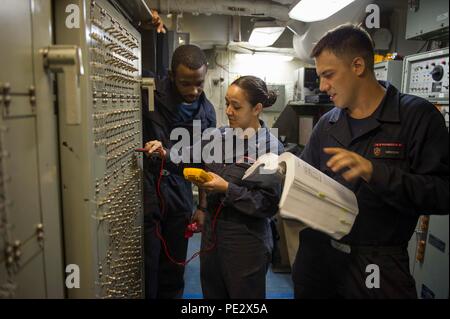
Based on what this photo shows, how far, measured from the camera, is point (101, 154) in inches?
38.3

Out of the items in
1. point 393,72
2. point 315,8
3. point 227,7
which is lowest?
point 393,72

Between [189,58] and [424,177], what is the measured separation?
1217mm

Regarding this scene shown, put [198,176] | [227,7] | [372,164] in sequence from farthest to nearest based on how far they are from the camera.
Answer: [227,7]
[198,176]
[372,164]

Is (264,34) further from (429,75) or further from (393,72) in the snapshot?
(429,75)

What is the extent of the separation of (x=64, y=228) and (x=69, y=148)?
0.73 feet

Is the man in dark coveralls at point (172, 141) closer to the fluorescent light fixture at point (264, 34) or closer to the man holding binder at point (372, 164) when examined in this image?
the man holding binder at point (372, 164)

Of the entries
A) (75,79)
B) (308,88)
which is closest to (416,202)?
(75,79)

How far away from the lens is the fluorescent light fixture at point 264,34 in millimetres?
2957

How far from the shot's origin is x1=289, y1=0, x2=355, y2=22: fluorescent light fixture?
6.07 ft

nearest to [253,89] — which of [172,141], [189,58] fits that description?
[189,58]

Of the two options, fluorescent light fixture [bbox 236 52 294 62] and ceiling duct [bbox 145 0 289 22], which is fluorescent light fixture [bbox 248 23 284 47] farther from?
fluorescent light fixture [bbox 236 52 294 62]

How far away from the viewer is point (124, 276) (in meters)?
1.30

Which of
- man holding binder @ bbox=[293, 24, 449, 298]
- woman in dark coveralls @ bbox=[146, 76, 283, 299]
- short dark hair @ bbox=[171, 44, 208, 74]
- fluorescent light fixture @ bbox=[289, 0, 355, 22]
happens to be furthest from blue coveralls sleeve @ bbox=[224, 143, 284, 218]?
fluorescent light fixture @ bbox=[289, 0, 355, 22]
